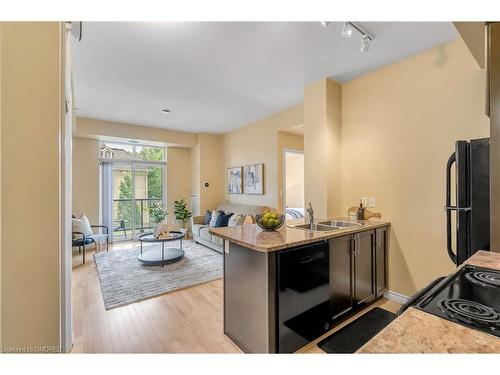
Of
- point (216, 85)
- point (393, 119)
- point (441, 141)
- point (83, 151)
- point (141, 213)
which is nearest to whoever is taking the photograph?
point (441, 141)

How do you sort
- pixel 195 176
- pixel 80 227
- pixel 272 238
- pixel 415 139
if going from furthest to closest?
1. pixel 195 176
2. pixel 80 227
3. pixel 415 139
4. pixel 272 238

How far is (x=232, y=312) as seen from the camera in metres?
1.83

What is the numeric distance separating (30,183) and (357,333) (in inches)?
94.5

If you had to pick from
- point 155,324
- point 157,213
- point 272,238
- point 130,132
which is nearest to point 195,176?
point 157,213

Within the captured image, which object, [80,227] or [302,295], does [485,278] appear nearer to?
[302,295]

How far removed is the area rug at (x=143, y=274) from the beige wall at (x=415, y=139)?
2401 mm

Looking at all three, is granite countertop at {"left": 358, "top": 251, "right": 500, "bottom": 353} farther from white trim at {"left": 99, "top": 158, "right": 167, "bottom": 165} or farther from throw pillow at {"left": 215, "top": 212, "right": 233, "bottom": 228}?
white trim at {"left": 99, "top": 158, "right": 167, "bottom": 165}

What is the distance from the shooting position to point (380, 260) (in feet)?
8.09

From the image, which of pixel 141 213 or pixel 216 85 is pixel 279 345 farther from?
pixel 141 213

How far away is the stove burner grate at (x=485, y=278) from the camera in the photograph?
2.64ft

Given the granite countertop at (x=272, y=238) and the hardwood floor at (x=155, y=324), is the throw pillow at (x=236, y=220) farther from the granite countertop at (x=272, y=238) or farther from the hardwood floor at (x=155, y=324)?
the granite countertop at (x=272, y=238)

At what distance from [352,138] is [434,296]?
2439mm

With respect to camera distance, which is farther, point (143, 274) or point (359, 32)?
point (143, 274)
